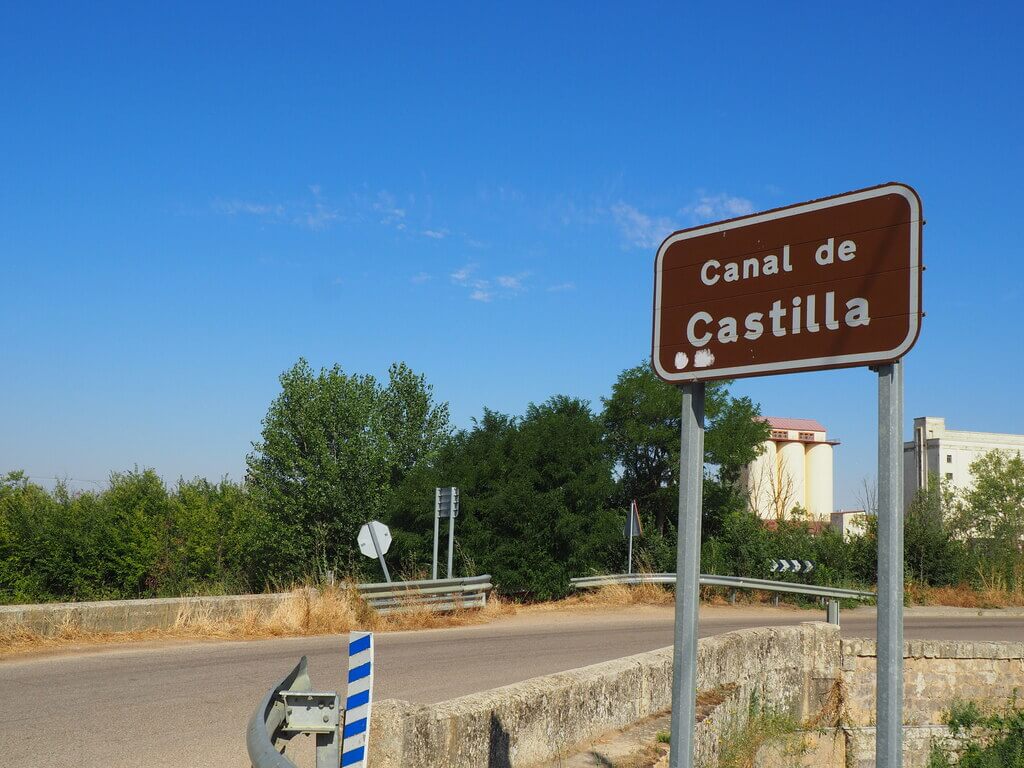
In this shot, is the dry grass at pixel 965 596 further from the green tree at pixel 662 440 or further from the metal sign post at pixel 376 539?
the metal sign post at pixel 376 539

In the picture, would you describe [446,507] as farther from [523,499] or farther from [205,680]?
[205,680]

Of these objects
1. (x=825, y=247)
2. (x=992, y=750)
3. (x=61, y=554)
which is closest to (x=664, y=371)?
(x=825, y=247)

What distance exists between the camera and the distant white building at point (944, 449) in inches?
2726

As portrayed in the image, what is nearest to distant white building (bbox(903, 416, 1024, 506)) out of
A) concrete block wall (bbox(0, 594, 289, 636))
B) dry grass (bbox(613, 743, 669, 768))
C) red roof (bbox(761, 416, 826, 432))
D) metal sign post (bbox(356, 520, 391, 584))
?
red roof (bbox(761, 416, 826, 432))

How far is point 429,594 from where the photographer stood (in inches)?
669

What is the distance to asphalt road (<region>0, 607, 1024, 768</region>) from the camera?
261 inches

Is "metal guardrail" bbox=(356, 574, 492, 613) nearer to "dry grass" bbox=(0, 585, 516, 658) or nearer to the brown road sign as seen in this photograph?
"dry grass" bbox=(0, 585, 516, 658)

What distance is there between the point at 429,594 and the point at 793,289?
48.6ft

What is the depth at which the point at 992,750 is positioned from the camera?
12320 millimetres

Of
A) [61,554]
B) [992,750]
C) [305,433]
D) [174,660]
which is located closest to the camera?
[174,660]

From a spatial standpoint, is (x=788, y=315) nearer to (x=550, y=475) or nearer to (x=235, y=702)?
(x=235, y=702)

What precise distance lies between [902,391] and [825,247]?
22.8 inches

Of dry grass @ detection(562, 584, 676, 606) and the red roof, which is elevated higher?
the red roof

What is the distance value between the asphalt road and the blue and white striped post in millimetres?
2658
